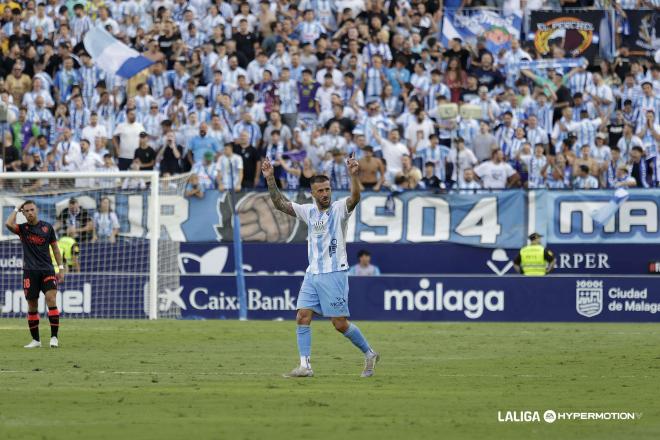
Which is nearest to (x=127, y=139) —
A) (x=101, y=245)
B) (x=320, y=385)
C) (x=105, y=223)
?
(x=105, y=223)

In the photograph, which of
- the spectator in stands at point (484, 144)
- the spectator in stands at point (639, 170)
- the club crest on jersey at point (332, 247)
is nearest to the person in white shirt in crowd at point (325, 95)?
the spectator in stands at point (484, 144)

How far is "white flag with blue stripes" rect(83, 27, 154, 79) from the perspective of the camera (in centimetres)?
3053

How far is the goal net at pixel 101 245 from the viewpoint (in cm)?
2808

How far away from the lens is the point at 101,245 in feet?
93.5

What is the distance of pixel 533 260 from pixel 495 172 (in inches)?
100

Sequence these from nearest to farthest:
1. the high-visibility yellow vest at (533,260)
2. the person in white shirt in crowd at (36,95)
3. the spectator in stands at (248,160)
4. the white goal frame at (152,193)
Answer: the white goal frame at (152,193), the high-visibility yellow vest at (533,260), the spectator in stands at (248,160), the person in white shirt in crowd at (36,95)

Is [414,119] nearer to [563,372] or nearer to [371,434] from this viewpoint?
[563,372]

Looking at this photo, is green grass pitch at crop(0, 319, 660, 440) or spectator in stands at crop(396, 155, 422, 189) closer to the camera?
green grass pitch at crop(0, 319, 660, 440)

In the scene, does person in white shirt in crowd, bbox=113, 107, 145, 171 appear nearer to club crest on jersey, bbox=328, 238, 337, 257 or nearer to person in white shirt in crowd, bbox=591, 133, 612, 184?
person in white shirt in crowd, bbox=591, 133, 612, 184

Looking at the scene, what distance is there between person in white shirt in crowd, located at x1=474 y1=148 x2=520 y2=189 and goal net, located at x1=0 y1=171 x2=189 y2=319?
6344 millimetres

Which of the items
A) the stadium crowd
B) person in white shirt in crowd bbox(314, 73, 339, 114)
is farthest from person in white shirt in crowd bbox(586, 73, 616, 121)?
person in white shirt in crowd bbox(314, 73, 339, 114)

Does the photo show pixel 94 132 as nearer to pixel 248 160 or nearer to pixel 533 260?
pixel 248 160

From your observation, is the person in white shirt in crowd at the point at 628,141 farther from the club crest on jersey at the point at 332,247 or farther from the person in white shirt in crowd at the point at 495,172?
the club crest on jersey at the point at 332,247

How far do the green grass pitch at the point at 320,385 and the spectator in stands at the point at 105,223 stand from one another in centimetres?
548
